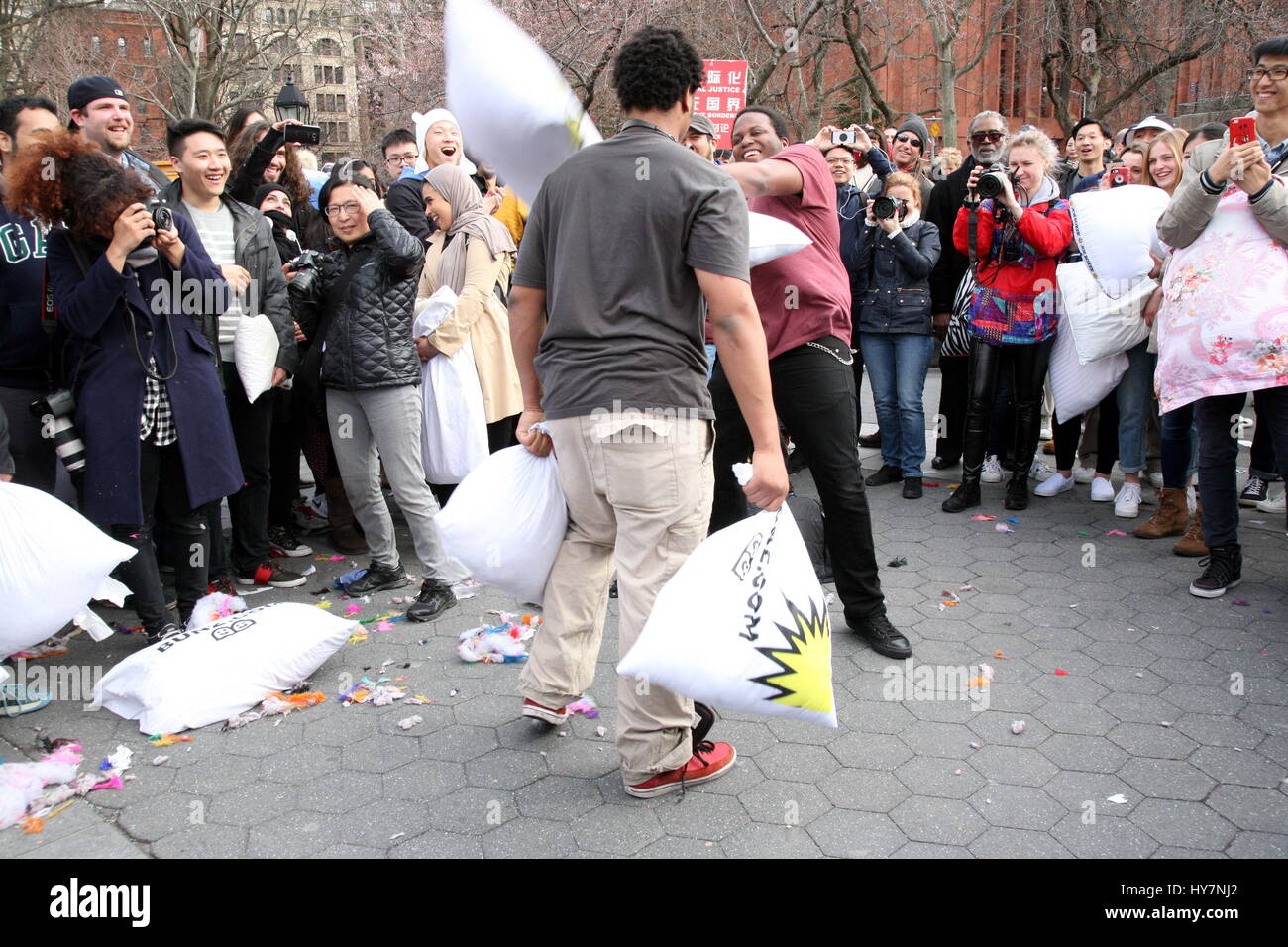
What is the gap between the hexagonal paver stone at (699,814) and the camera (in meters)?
2.77

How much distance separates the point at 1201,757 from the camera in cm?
310

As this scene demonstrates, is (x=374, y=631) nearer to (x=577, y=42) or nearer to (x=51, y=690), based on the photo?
(x=51, y=690)

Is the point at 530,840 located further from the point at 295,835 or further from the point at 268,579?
the point at 268,579

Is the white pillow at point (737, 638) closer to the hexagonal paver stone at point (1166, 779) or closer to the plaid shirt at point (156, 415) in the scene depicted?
the hexagonal paver stone at point (1166, 779)

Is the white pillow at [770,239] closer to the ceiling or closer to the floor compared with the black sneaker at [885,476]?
closer to the ceiling

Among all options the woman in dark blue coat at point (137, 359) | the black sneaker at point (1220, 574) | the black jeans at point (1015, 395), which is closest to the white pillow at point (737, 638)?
the woman in dark blue coat at point (137, 359)

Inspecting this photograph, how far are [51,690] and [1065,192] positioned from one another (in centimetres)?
769

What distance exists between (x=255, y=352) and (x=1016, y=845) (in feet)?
11.9

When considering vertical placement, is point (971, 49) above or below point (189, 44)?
above

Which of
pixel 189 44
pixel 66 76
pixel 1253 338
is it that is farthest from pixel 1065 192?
pixel 66 76

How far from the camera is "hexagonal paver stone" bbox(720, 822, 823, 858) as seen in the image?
2658mm

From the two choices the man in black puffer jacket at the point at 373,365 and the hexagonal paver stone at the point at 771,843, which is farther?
the man in black puffer jacket at the point at 373,365

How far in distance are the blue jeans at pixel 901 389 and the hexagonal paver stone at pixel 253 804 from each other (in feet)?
14.3

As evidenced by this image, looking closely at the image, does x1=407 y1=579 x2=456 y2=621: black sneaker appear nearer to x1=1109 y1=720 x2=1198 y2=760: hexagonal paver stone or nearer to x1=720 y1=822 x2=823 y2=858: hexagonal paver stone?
x1=720 y1=822 x2=823 y2=858: hexagonal paver stone
